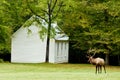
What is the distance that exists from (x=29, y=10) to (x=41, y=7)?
1798mm

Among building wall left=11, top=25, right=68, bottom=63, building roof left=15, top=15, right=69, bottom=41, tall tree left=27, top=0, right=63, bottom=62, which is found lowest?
building wall left=11, top=25, right=68, bottom=63

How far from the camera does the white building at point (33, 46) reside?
2117 inches

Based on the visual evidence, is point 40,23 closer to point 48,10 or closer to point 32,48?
point 48,10

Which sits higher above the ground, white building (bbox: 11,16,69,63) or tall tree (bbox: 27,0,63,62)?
tall tree (bbox: 27,0,63,62)

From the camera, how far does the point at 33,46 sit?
5444 cm

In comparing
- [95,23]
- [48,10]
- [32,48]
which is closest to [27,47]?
[32,48]

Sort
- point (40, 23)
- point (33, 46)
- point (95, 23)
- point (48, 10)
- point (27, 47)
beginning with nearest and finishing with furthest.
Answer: point (48, 10), point (40, 23), point (95, 23), point (33, 46), point (27, 47)

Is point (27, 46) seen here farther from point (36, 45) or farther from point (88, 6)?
point (88, 6)

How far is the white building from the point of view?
53781mm

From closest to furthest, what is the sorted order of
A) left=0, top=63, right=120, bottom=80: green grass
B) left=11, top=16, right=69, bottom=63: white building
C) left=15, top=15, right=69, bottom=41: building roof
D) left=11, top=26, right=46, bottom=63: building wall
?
left=0, top=63, right=120, bottom=80: green grass → left=15, top=15, right=69, bottom=41: building roof → left=11, top=16, right=69, bottom=63: white building → left=11, top=26, right=46, bottom=63: building wall

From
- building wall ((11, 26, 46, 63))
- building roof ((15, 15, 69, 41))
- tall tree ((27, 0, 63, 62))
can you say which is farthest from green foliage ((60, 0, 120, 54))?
building wall ((11, 26, 46, 63))

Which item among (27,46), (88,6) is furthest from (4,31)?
(88,6)

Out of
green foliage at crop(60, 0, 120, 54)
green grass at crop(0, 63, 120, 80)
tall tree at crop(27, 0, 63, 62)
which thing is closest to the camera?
green grass at crop(0, 63, 120, 80)

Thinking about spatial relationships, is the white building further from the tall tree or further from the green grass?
the green grass
